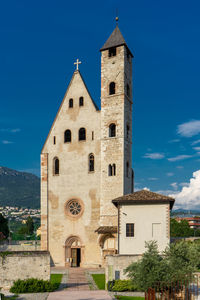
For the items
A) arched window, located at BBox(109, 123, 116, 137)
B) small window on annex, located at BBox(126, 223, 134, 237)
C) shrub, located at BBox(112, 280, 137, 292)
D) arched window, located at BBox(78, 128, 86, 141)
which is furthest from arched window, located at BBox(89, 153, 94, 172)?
shrub, located at BBox(112, 280, 137, 292)

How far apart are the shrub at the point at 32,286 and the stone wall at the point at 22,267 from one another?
397 millimetres

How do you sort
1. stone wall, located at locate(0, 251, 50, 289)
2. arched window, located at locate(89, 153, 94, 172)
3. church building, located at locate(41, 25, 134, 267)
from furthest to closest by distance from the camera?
arched window, located at locate(89, 153, 94, 172), church building, located at locate(41, 25, 134, 267), stone wall, located at locate(0, 251, 50, 289)

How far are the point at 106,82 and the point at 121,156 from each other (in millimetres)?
10138

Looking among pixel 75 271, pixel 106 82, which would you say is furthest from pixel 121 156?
pixel 75 271

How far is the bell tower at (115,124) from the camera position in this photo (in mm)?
41062

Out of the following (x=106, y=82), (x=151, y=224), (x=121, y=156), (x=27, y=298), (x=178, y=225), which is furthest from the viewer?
(x=178, y=225)

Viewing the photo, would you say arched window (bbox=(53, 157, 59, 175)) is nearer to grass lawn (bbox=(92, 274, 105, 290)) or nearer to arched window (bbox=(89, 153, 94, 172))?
arched window (bbox=(89, 153, 94, 172))

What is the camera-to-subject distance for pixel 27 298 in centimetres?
2222

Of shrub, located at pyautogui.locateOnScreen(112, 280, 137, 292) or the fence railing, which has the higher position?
the fence railing

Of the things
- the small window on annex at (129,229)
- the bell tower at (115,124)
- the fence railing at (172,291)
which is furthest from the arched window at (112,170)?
the fence railing at (172,291)

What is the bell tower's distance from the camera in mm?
41062

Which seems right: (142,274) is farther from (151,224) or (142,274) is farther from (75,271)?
(75,271)

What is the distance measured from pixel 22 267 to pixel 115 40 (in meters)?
31.3

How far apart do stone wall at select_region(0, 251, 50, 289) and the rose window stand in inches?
696
